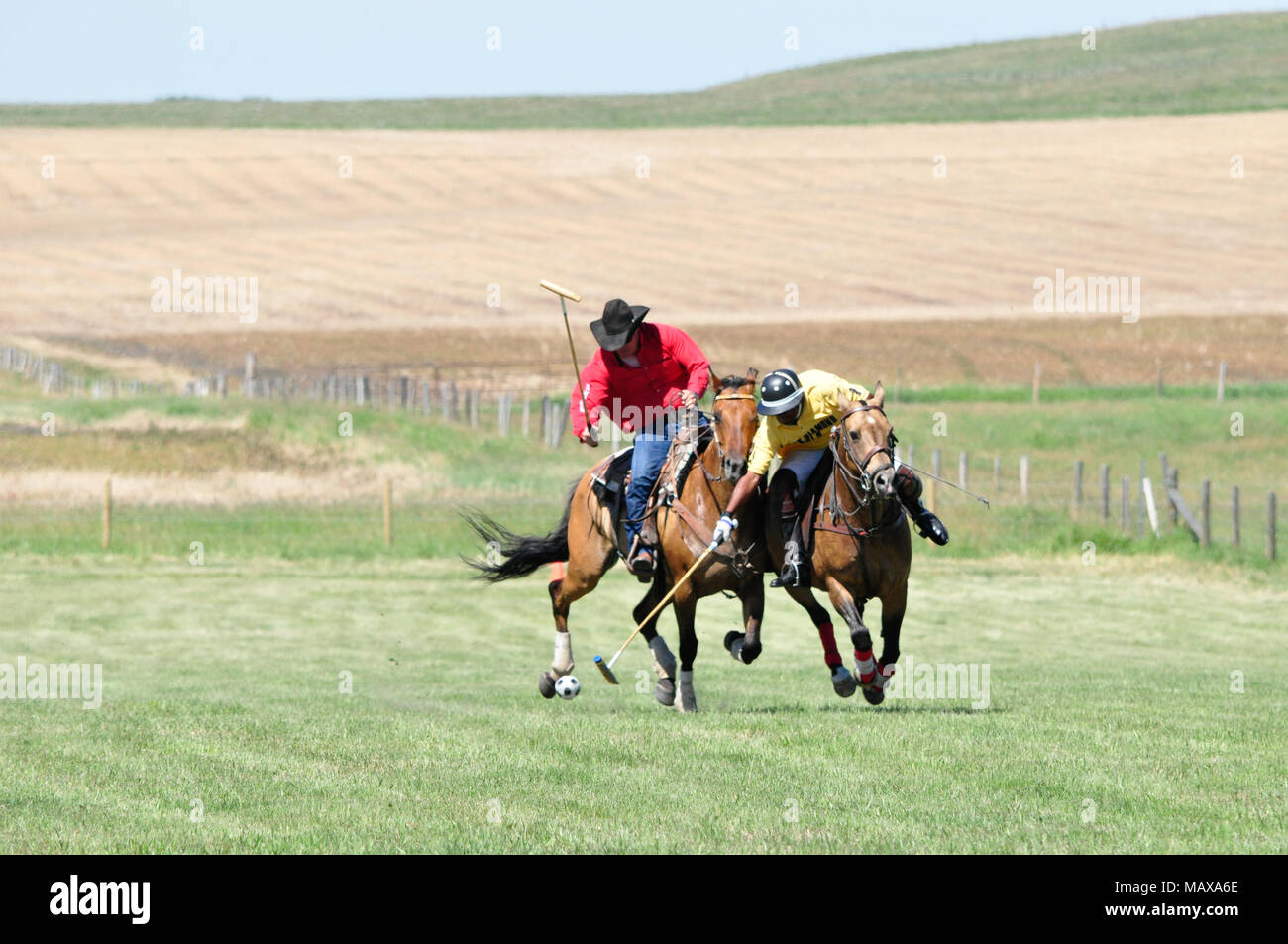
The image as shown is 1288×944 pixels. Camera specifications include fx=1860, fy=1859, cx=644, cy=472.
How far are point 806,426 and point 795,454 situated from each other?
0.29 m

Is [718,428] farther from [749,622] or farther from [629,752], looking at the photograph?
[629,752]

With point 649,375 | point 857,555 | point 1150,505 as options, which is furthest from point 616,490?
point 1150,505

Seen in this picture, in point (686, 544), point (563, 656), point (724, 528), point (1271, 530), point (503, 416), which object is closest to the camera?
point (724, 528)

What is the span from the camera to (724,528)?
43.7 ft

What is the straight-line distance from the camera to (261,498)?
36.8 meters

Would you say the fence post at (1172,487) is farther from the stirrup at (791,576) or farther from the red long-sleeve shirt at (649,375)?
the stirrup at (791,576)

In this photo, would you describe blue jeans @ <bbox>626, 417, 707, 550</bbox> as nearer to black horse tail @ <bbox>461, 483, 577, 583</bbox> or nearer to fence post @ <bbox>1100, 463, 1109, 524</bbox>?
black horse tail @ <bbox>461, 483, 577, 583</bbox>

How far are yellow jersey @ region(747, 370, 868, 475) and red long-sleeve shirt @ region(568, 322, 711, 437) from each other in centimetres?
73

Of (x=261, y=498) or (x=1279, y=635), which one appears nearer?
(x=1279, y=635)

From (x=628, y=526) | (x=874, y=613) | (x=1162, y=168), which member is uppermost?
(x=1162, y=168)
